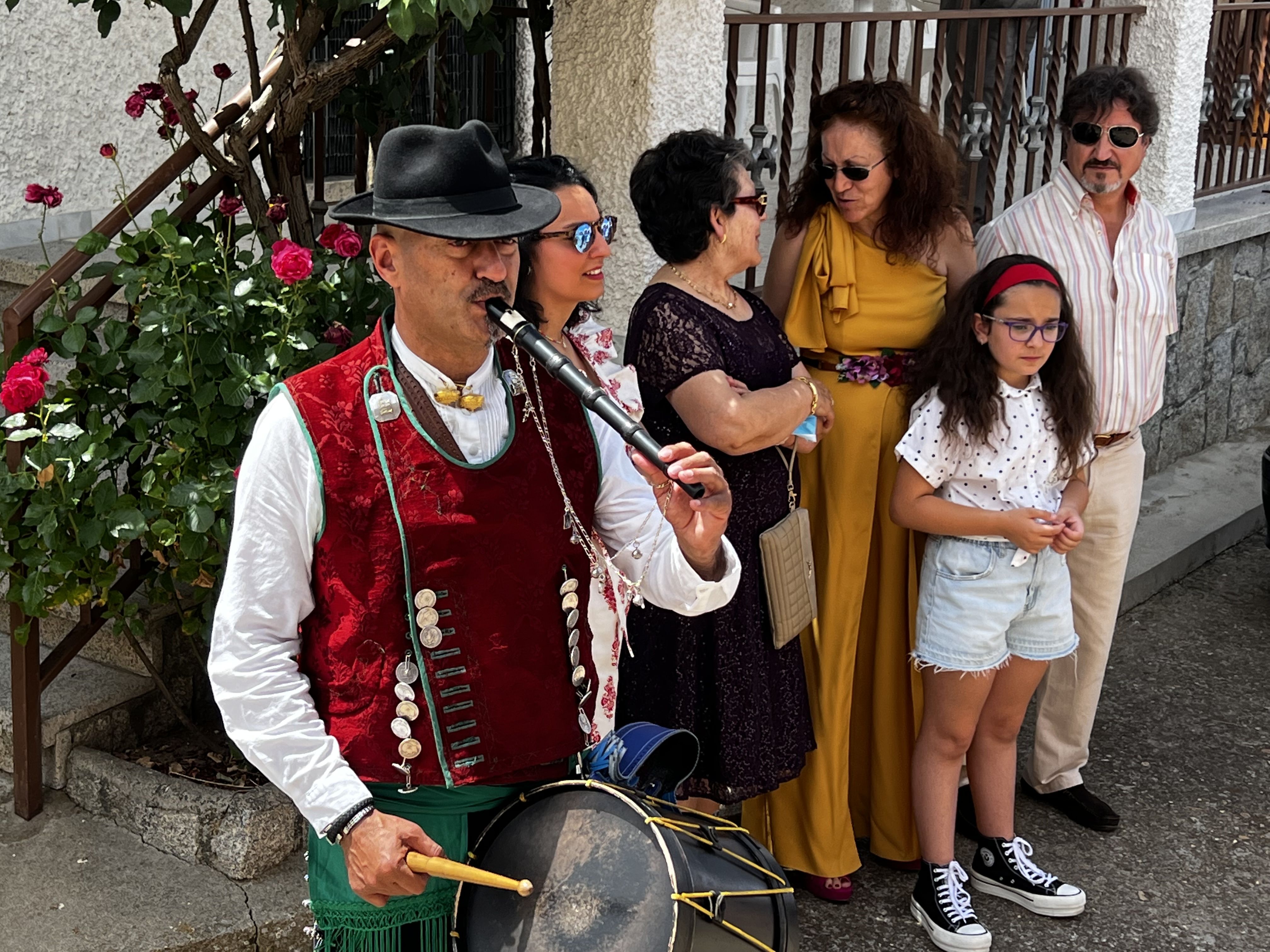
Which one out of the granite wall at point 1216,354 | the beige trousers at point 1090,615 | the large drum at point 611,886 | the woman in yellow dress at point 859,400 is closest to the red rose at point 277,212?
the woman in yellow dress at point 859,400

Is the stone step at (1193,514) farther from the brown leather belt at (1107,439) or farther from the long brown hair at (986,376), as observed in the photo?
the long brown hair at (986,376)

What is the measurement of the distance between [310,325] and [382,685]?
1.43 metres

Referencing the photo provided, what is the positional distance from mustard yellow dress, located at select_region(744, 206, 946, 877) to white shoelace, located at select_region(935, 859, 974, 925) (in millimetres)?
226

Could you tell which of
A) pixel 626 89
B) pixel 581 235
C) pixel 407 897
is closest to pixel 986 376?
pixel 581 235

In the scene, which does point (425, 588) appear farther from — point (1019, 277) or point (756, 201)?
point (1019, 277)

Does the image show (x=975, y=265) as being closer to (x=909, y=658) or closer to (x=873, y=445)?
(x=873, y=445)

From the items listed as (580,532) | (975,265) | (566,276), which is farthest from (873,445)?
(580,532)

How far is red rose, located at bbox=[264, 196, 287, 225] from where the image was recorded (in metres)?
3.28

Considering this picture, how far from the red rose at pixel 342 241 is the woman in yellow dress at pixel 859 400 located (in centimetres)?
104

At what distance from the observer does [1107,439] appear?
3686 mm

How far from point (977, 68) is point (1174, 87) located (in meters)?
1.71

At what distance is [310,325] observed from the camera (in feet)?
10.4

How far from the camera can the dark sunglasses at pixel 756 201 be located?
3.06 m

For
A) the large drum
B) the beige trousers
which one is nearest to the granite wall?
the beige trousers
